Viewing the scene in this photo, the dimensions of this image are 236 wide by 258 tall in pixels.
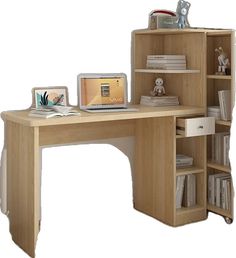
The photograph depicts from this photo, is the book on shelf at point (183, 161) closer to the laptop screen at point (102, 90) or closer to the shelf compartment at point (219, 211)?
the shelf compartment at point (219, 211)

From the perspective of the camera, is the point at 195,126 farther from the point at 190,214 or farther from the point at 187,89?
the point at 190,214

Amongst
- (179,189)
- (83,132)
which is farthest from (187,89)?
(83,132)

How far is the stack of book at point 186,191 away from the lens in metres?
4.16

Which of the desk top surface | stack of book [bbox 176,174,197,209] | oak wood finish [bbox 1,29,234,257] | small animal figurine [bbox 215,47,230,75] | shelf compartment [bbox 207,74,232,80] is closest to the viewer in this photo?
the desk top surface

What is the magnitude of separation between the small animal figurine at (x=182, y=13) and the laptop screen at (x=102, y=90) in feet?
1.97

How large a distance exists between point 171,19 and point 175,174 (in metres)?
1.20

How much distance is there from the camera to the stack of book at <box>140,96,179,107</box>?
4230mm

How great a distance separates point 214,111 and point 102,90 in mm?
850

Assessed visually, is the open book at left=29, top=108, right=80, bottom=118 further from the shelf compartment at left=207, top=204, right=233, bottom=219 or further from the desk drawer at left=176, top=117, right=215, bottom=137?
the shelf compartment at left=207, top=204, right=233, bottom=219

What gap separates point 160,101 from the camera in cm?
424

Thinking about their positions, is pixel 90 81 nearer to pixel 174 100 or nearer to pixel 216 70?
pixel 174 100

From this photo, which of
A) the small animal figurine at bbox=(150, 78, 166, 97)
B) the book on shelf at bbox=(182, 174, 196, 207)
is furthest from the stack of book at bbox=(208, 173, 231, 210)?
the small animal figurine at bbox=(150, 78, 166, 97)

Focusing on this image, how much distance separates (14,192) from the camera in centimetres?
374

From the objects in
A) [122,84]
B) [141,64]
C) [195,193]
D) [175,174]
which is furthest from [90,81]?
[195,193]
